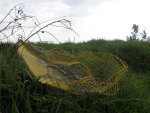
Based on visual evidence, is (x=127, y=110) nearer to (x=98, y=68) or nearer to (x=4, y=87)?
(x=98, y=68)

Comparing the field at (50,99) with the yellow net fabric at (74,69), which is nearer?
the field at (50,99)

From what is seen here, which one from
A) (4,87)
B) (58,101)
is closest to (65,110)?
(58,101)

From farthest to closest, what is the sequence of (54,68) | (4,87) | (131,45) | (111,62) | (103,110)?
(131,45) → (111,62) → (54,68) → (103,110) → (4,87)

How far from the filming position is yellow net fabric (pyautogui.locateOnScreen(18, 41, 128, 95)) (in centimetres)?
142

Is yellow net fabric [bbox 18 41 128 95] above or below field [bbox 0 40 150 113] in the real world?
above

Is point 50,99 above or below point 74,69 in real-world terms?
below

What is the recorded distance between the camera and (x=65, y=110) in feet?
4.23

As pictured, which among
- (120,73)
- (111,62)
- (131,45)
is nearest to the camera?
(120,73)

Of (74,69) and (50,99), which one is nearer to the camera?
(50,99)

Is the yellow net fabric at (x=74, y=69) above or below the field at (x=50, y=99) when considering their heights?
above

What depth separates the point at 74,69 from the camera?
6.28 feet

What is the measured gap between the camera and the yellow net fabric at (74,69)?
1415mm

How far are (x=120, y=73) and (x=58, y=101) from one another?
0.66 meters

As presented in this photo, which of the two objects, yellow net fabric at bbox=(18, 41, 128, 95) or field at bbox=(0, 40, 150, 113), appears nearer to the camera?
field at bbox=(0, 40, 150, 113)
